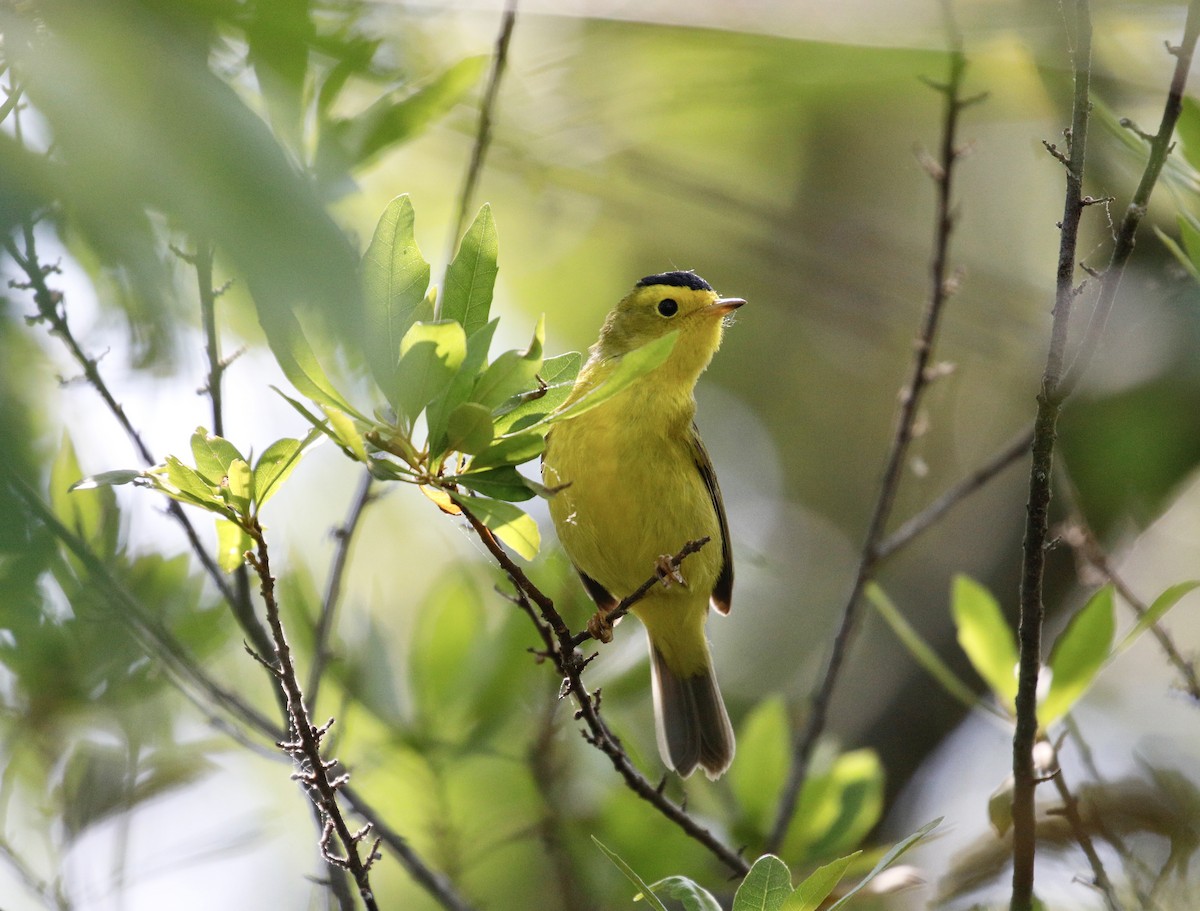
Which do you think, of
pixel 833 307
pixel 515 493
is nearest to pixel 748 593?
pixel 833 307

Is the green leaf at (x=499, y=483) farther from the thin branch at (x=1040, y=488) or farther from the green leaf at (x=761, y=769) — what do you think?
the green leaf at (x=761, y=769)

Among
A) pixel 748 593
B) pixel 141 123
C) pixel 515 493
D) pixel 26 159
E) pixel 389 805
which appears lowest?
pixel 141 123

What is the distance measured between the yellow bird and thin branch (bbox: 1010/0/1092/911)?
3.24ft

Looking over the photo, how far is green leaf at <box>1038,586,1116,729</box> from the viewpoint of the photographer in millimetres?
2568

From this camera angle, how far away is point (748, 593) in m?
6.25

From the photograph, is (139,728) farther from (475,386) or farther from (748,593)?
(748,593)

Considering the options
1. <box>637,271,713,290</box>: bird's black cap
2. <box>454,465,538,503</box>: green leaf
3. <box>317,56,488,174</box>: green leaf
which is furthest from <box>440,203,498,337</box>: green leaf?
<box>637,271,713,290</box>: bird's black cap

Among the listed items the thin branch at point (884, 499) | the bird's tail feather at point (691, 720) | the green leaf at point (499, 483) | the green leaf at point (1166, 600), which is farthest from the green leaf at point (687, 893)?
the bird's tail feather at point (691, 720)

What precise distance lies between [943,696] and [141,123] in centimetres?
531

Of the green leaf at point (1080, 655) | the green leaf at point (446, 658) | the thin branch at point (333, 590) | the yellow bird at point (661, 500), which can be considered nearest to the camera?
the green leaf at point (1080, 655)

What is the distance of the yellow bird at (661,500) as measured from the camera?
3.22 meters

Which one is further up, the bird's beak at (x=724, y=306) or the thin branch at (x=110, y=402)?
the bird's beak at (x=724, y=306)

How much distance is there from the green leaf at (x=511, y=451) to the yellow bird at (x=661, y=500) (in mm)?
1226

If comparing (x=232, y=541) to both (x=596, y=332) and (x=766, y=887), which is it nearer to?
(x=766, y=887)
